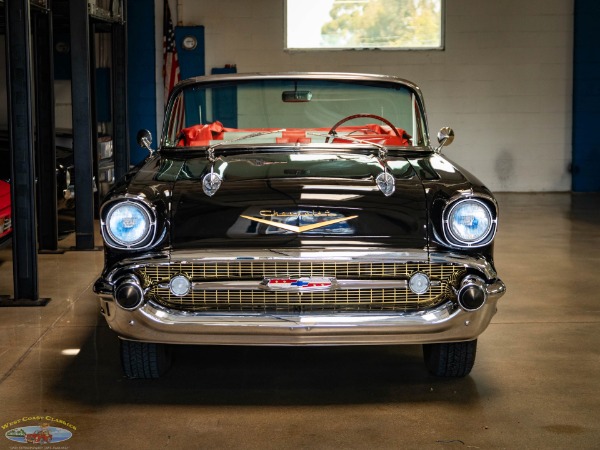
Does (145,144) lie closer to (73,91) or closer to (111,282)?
(111,282)

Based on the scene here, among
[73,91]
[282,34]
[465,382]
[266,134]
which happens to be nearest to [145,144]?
[266,134]

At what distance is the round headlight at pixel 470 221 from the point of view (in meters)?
3.85

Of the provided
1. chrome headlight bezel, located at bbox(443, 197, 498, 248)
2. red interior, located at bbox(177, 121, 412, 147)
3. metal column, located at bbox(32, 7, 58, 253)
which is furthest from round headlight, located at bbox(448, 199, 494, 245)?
metal column, located at bbox(32, 7, 58, 253)

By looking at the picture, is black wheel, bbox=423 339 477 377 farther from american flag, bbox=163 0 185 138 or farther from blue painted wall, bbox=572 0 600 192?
blue painted wall, bbox=572 0 600 192

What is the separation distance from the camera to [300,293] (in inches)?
148

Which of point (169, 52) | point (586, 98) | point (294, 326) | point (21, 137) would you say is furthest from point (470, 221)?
point (586, 98)

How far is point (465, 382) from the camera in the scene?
4250 mm

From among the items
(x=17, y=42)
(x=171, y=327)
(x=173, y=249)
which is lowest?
(x=171, y=327)

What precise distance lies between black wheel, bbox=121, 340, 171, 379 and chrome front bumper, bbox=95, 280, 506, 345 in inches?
12.4

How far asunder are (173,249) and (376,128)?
181cm

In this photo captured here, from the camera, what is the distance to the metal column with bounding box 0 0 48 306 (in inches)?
228

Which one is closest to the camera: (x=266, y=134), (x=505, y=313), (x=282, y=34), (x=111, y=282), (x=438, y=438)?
(x=438, y=438)

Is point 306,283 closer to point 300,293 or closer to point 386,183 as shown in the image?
point 300,293

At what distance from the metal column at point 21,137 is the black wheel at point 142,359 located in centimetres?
188
